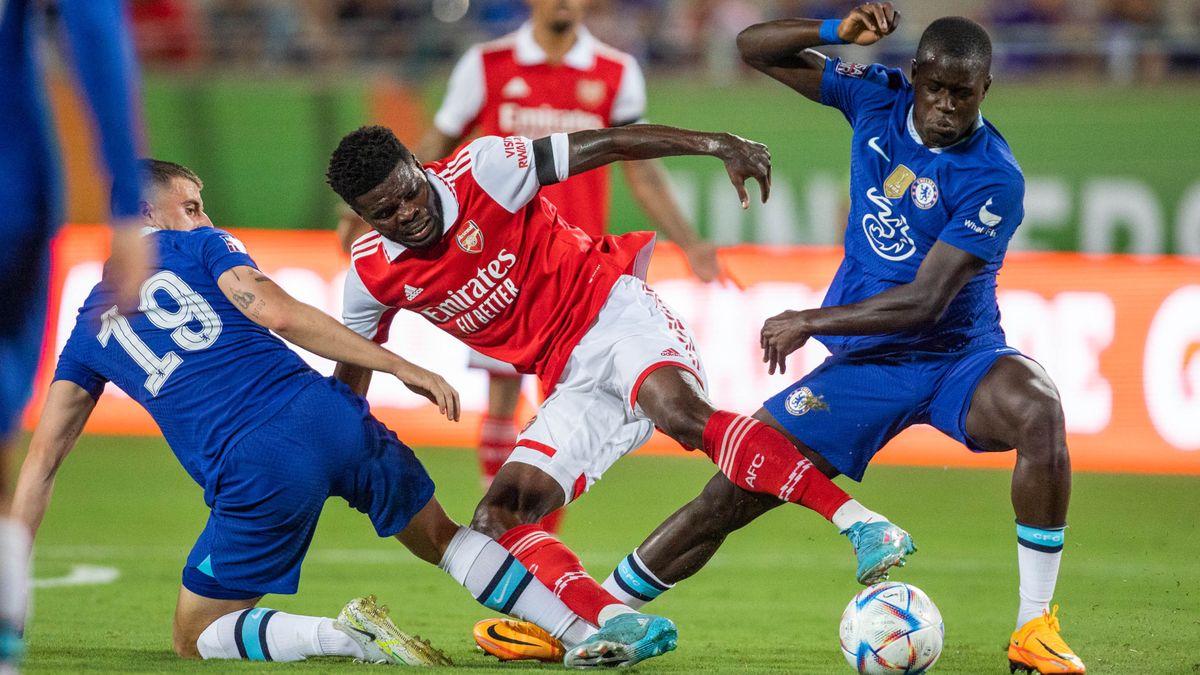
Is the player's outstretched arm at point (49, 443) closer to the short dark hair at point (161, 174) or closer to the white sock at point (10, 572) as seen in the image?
the short dark hair at point (161, 174)

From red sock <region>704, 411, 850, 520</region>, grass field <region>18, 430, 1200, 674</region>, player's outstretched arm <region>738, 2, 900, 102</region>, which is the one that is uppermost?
player's outstretched arm <region>738, 2, 900, 102</region>

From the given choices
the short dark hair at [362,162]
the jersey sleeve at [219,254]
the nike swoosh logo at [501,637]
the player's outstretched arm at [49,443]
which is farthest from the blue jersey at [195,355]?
the nike swoosh logo at [501,637]

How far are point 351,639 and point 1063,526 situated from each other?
91.1 inches

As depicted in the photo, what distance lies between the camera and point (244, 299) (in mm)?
4582

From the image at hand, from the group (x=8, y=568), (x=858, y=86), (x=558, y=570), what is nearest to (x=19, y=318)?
(x=8, y=568)

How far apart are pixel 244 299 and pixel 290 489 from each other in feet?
1.97

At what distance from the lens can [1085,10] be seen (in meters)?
12.4

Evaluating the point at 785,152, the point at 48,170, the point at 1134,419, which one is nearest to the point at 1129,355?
the point at 1134,419

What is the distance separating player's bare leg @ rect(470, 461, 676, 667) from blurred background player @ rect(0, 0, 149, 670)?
179cm

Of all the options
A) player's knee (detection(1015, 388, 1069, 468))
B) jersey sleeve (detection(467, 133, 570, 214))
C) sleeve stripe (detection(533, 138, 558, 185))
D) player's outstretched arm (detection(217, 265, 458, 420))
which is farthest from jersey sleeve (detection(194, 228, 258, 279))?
player's knee (detection(1015, 388, 1069, 468))

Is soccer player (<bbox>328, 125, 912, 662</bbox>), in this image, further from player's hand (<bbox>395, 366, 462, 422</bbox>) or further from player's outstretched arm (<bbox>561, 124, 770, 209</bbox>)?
player's hand (<bbox>395, 366, 462, 422</bbox>)

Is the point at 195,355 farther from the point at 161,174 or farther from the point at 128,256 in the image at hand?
the point at 128,256

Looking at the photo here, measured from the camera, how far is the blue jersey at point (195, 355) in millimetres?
4691

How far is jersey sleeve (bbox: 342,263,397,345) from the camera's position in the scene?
523cm
